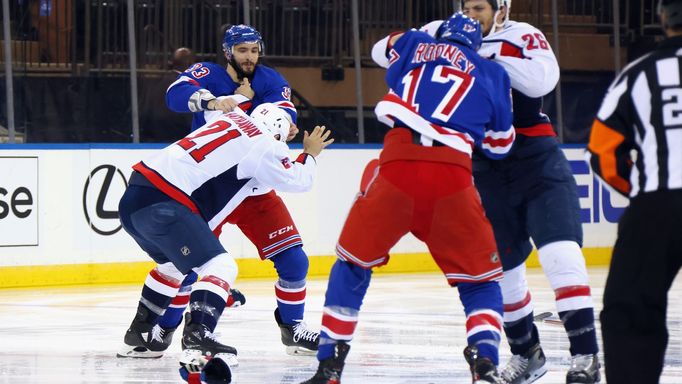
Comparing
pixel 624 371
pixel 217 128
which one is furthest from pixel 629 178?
pixel 217 128

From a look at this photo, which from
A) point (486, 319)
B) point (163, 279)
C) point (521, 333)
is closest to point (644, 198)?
point (486, 319)

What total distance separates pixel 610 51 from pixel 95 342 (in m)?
7.51

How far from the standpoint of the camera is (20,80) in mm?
10180

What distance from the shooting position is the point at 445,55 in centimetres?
434

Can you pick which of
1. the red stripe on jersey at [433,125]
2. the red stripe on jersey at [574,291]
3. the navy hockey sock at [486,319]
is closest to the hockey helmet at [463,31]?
the red stripe on jersey at [433,125]

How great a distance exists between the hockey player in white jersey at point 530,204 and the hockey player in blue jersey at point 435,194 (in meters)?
0.28

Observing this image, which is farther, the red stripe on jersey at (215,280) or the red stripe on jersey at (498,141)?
the red stripe on jersey at (215,280)

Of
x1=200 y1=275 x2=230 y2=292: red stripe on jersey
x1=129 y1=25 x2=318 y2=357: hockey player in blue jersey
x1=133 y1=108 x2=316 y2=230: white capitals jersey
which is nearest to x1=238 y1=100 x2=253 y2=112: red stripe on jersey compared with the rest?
x1=129 y1=25 x2=318 y2=357: hockey player in blue jersey

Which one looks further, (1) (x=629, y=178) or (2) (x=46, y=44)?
(2) (x=46, y=44)

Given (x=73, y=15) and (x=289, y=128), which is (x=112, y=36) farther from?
(x=289, y=128)

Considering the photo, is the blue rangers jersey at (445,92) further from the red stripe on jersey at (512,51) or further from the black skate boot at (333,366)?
the black skate boot at (333,366)

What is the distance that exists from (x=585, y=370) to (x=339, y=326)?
94cm

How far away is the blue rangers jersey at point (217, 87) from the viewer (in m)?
6.23

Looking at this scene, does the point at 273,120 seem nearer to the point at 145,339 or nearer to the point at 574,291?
the point at 145,339
